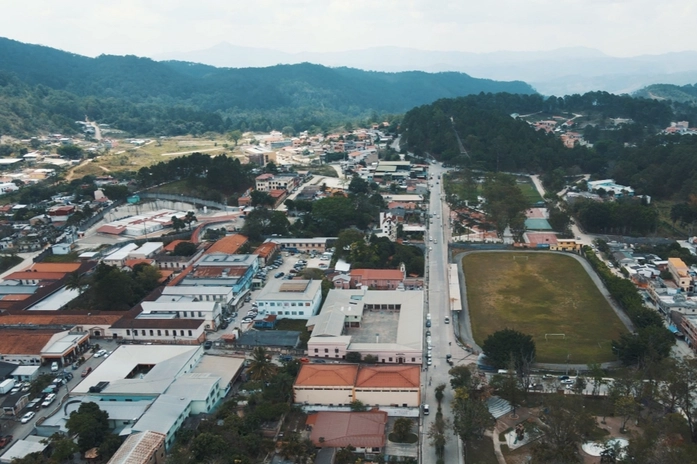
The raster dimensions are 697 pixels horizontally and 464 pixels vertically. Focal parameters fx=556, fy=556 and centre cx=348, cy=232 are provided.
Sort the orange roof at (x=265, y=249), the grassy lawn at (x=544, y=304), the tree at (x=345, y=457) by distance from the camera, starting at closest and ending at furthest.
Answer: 1. the tree at (x=345, y=457)
2. the grassy lawn at (x=544, y=304)
3. the orange roof at (x=265, y=249)

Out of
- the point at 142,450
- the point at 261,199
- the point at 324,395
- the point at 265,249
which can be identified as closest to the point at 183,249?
the point at 265,249

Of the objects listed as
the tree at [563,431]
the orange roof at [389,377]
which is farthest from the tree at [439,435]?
the tree at [563,431]

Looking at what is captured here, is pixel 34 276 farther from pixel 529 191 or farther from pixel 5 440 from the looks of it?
pixel 529 191

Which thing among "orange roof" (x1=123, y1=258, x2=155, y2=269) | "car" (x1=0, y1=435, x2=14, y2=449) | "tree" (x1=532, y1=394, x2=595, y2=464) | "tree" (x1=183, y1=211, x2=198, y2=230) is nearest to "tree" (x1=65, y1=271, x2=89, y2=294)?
"orange roof" (x1=123, y1=258, x2=155, y2=269)

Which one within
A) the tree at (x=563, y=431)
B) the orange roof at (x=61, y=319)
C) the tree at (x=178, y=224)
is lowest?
the tree at (x=178, y=224)

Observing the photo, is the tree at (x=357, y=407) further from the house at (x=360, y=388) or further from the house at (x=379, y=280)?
the house at (x=379, y=280)

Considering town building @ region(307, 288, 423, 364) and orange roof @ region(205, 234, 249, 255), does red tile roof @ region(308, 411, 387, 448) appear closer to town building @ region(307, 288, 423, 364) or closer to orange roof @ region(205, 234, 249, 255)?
town building @ region(307, 288, 423, 364)

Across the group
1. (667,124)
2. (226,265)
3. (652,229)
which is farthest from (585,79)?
(226,265)

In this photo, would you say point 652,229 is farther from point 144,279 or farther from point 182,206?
point 182,206
